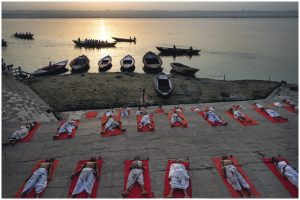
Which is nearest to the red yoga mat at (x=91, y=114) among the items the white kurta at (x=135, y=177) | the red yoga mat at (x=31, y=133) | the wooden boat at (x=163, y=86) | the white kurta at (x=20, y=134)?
the red yoga mat at (x=31, y=133)

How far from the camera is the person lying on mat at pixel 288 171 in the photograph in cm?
1115

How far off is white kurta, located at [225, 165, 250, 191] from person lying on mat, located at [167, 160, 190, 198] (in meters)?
1.80

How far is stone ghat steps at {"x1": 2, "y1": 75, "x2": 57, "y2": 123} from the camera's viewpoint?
18516mm

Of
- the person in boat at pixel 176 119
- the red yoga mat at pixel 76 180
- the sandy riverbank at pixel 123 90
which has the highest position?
the sandy riverbank at pixel 123 90

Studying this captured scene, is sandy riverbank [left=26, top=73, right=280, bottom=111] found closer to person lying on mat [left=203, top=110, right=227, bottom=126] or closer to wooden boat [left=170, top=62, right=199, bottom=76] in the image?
wooden boat [left=170, top=62, right=199, bottom=76]

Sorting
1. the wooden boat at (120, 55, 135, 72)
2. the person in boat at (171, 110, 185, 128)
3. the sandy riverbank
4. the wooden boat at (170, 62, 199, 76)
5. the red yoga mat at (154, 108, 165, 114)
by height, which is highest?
the wooden boat at (120, 55, 135, 72)

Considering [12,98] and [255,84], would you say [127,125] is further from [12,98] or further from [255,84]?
[255,84]

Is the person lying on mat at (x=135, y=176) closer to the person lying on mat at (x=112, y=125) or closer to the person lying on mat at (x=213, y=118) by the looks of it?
the person lying on mat at (x=112, y=125)

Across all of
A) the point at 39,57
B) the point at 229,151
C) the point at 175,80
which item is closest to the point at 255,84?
the point at 175,80

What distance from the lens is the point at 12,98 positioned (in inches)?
824

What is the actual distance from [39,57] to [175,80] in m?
35.9

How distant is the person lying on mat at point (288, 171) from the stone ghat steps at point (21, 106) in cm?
1478

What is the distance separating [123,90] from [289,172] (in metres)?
19.1

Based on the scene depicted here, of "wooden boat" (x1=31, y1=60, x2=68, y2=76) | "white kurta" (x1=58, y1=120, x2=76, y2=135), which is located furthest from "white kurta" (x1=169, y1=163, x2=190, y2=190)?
"wooden boat" (x1=31, y1=60, x2=68, y2=76)
